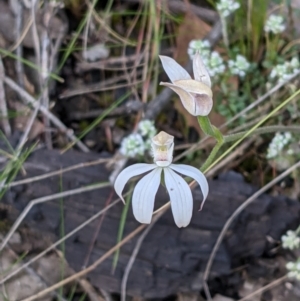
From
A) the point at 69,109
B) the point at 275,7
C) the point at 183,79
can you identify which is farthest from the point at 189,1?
the point at 183,79

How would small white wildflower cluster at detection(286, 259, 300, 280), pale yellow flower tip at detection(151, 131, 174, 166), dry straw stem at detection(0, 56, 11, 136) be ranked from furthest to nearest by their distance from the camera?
dry straw stem at detection(0, 56, 11, 136), small white wildflower cluster at detection(286, 259, 300, 280), pale yellow flower tip at detection(151, 131, 174, 166)

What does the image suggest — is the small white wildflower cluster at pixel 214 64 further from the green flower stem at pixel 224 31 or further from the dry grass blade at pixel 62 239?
the dry grass blade at pixel 62 239

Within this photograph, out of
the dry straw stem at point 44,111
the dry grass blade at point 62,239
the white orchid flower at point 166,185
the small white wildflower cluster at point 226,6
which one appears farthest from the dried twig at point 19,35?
the white orchid flower at point 166,185

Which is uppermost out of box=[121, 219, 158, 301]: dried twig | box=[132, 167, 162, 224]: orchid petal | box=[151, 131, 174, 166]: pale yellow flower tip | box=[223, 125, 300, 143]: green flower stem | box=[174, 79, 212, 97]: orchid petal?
box=[174, 79, 212, 97]: orchid petal

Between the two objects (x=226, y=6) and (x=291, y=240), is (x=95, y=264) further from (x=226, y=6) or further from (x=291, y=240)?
(x=226, y=6)

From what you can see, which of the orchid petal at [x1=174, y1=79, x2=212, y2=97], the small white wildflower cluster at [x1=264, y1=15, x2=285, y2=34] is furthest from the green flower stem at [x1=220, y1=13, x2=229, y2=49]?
the orchid petal at [x1=174, y1=79, x2=212, y2=97]

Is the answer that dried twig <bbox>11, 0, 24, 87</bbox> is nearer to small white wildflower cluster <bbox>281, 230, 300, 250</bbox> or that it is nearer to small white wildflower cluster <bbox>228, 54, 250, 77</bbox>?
small white wildflower cluster <bbox>228, 54, 250, 77</bbox>

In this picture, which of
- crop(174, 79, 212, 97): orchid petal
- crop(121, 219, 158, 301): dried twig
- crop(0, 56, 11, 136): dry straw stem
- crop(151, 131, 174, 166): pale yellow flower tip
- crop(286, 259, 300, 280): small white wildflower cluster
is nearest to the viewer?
crop(174, 79, 212, 97): orchid petal

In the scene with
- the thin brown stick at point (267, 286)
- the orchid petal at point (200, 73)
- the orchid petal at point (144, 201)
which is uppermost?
the orchid petal at point (200, 73)
